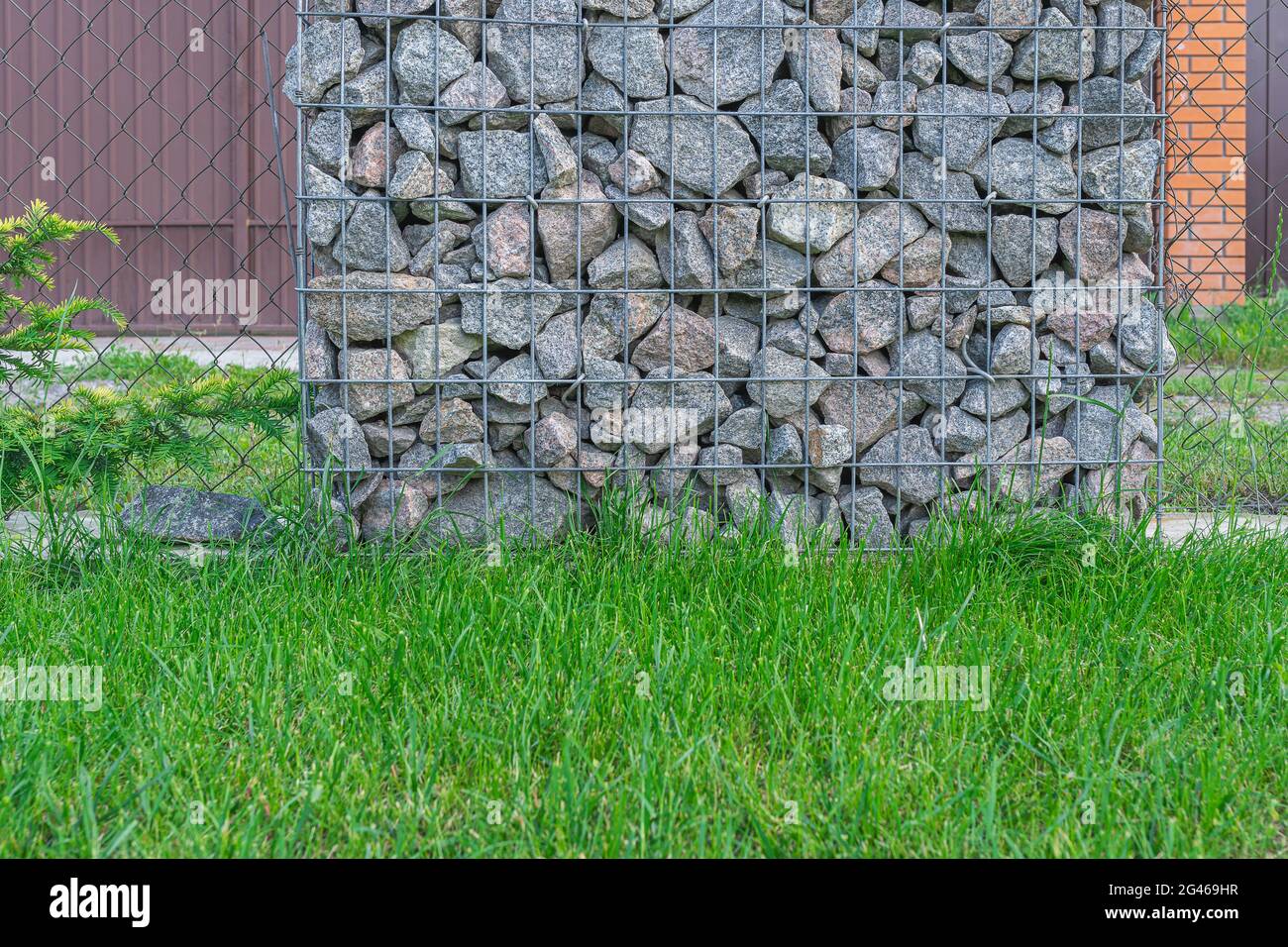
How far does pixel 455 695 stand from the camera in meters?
1.81

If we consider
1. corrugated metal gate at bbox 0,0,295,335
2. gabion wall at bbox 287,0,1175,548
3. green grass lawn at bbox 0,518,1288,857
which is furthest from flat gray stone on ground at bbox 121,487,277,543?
corrugated metal gate at bbox 0,0,295,335

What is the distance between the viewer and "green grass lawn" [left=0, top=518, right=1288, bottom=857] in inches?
59.0

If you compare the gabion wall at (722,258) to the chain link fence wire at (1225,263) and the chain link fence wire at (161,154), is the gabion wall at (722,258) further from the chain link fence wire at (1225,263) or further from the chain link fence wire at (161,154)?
the chain link fence wire at (161,154)

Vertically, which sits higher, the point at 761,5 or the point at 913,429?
the point at 761,5

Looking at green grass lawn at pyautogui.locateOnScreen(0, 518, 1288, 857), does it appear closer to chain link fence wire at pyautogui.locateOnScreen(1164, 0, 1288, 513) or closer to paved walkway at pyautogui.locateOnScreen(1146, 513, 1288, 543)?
paved walkway at pyautogui.locateOnScreen(1146, 513, 1288, 543)

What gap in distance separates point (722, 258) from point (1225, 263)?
230 inches

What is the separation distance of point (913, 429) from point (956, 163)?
648mm

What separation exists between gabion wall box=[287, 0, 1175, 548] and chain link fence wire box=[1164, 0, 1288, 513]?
44 centimetres

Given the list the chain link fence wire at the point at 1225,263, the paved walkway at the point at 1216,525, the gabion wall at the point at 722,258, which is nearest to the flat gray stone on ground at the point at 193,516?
the gabion wall at the point at 722,258

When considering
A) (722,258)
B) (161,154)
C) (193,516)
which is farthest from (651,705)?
(161,154)

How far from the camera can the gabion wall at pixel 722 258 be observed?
98.1 inches
